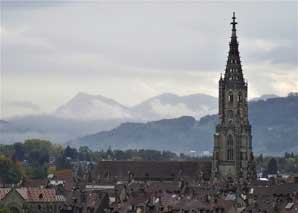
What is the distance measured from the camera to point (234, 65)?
479 ft

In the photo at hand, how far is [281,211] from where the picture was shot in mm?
93625

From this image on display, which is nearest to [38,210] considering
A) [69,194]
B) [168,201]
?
[69,194]

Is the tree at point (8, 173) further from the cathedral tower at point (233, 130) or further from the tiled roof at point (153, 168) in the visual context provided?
the cathedral tower at point (233, 130)

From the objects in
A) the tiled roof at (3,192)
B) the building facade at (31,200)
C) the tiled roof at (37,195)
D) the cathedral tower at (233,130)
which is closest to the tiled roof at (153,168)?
the cathedral tower at (233,130)

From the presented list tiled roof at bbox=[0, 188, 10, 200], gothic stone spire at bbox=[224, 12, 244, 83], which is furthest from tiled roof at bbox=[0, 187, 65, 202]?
gothic stone spire at bbox=[224, 12, 244, 83]

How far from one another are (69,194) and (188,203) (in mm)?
29869

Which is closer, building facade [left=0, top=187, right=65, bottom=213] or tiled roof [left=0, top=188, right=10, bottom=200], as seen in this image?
building facade [left=0, top=187, right=65, bottom=213]

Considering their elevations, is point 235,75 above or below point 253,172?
above

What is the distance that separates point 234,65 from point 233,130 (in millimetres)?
8548

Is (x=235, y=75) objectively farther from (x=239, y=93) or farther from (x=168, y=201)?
(x=168, y=201)

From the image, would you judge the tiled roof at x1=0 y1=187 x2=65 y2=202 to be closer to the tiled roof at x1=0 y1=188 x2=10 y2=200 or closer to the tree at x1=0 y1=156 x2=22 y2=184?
the tiled roof at x1=0 y1=188 x2=10 y2=200

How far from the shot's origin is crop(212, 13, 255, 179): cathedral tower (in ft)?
468

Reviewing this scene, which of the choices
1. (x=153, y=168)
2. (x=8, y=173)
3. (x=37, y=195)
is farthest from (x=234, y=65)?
(x=8, y=173)

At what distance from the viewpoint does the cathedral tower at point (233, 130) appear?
143m
